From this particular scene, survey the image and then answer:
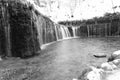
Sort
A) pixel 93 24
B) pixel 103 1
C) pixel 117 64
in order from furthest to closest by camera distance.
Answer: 1. pixel 103 1
2. pixel 93 24
3. pixel 117 64

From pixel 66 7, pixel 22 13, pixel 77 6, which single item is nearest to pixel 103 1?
pixel 77 6

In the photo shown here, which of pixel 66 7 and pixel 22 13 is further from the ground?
pixel 66 7

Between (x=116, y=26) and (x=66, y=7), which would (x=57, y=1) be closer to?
(x=66, y=7)

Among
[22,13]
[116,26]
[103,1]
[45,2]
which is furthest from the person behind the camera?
[45,2]

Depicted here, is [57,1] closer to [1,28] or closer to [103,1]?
[103,1]

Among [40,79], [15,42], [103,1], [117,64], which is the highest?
[103,1]

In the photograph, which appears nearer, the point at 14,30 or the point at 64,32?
the point at 14,30

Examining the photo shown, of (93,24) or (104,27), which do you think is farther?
(93,24)

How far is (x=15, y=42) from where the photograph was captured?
888cm

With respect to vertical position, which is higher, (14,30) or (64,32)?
(14,30)

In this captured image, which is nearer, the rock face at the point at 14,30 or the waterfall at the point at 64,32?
the rock face at the point at 14,30

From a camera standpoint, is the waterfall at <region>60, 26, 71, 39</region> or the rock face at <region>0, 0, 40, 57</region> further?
the waterfall at <region>60, 26, 71, 39</region>

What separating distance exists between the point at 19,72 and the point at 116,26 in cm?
2827

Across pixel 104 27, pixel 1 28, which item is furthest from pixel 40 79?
pixel 104 27
